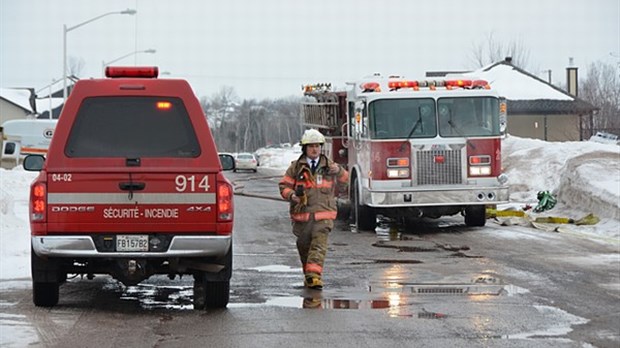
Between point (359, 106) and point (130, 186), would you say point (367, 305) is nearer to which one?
point (130, 186)

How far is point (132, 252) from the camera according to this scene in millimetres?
9188

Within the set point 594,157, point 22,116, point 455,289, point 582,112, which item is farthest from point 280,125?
point 455,289

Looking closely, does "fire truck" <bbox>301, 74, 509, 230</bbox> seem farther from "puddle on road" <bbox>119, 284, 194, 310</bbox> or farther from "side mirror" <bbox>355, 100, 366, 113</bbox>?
"puddle on road" <bbox>119, 284, 194, 310</bbox>

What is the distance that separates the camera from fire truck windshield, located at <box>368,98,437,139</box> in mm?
18484

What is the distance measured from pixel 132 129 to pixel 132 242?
1086mm

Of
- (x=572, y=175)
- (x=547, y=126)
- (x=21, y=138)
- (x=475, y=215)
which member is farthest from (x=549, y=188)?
(x=547, y=126)

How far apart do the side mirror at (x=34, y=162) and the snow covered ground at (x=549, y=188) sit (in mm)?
1836

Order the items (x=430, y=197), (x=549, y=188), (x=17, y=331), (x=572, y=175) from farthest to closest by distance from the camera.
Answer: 1. (x=549, y=188)
2. (x=572, y=175)
3. (x=430, y=197)
4. (x=17, y=331)

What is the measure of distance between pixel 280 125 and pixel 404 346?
5729 inches

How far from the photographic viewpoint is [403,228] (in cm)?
1986

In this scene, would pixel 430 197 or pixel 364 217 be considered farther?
pixel 364 217

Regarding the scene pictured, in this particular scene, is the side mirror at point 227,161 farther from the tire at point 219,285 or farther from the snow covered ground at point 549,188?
the snow covered ground at point 549,188

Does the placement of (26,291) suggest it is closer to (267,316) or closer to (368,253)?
(267,316)

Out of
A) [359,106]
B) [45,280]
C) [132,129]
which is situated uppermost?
[359,106]
